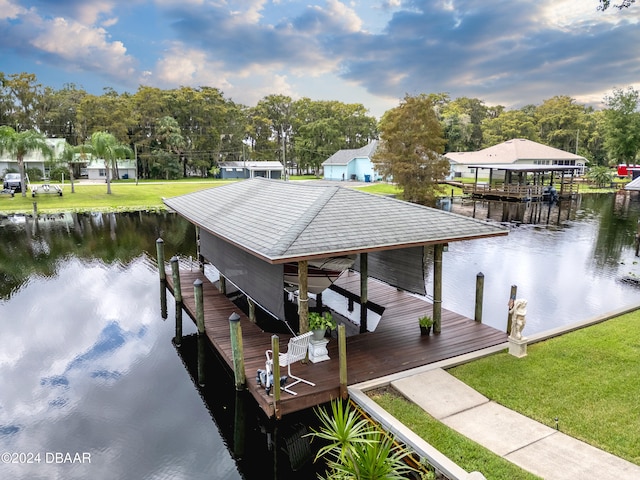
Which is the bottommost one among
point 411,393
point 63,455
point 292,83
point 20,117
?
point 63,455

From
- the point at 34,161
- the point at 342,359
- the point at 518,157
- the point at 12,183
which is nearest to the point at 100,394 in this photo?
the point at 342,359

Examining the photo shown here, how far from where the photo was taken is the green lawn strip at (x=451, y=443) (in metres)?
5.44

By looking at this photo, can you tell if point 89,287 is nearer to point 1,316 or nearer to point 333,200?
point 1,316

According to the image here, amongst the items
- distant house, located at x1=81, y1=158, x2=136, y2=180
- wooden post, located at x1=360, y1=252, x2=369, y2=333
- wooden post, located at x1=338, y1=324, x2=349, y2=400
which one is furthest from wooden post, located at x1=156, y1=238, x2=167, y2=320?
distant house, located at x1=81, y1=158, x2=136, y2=180

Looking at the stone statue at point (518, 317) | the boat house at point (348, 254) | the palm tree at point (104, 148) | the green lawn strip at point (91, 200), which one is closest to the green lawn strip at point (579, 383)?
the stone statue at point (518, 317)

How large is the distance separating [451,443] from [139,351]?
8.72 meters

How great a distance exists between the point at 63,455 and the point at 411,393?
6.32 meters

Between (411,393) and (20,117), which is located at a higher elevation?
(20,117)

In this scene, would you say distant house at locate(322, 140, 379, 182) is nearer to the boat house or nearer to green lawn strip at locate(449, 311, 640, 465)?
the boat house

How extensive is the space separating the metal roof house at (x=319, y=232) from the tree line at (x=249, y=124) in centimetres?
4481

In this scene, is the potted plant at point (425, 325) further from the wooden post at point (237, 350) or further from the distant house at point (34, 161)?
the distant house at point (34, 161)

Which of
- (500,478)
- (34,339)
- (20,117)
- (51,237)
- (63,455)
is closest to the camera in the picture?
(500,478)

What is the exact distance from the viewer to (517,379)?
7.95 meters

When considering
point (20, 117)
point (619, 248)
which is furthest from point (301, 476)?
point (20, 117)
